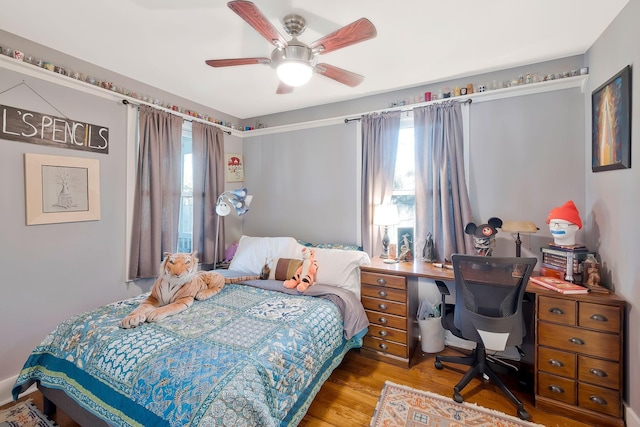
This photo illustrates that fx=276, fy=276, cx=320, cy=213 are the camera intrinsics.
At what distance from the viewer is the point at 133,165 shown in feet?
8.59

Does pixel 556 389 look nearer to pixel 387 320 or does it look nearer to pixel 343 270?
pixel 387 320

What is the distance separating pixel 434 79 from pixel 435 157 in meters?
0.76

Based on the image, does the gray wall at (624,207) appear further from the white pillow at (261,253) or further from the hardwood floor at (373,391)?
the white pillow at (261,253)

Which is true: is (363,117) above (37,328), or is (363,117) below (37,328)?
above

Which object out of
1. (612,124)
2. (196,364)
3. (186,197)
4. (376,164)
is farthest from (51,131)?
(612,124)

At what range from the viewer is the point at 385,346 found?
244 cm

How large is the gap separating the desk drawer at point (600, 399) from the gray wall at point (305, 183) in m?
2.08

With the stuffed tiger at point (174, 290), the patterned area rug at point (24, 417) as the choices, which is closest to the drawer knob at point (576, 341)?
the stuffed tiger at point (174, 290)

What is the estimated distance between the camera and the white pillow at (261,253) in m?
2.85

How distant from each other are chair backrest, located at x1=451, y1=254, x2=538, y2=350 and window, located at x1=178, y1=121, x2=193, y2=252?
279 centimetres

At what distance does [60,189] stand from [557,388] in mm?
3906

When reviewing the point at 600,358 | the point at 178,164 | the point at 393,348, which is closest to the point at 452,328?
the point at 393,348

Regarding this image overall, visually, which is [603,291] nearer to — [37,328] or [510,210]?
[510,210]

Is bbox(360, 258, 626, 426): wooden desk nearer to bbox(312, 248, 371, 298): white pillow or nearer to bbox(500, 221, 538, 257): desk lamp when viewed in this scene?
bbox(500, 221, 538, 257): desk lamp
